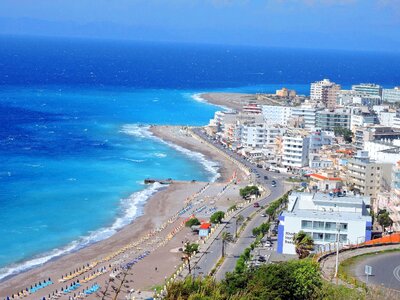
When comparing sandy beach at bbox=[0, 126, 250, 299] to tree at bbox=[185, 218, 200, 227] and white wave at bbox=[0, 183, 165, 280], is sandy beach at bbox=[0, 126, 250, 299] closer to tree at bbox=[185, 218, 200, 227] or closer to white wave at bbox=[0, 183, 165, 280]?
tree at bbox=[185, 218, 200, 227]

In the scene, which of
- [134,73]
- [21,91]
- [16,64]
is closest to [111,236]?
[21,91]

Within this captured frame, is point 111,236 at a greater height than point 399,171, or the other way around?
point 399,171

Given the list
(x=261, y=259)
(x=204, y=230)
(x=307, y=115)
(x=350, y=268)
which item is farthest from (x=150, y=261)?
(x=307, y=115)

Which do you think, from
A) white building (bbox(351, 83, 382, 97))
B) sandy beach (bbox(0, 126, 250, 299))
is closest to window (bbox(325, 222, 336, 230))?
sandy beach (bbox(0, 126, 250, 299))

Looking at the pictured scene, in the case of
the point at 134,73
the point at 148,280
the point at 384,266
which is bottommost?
the point at 148,280

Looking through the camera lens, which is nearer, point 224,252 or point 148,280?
point 148,280

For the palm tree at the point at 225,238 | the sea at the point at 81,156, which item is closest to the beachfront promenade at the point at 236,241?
the palm tree at the point at 225,238

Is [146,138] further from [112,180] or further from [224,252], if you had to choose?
[224,252]
